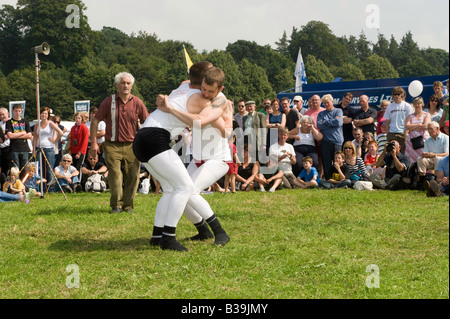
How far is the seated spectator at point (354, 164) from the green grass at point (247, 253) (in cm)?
222

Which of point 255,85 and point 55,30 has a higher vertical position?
point 55,30

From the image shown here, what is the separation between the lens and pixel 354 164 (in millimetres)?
12695

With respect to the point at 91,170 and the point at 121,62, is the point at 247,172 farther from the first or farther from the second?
the point at 121,62

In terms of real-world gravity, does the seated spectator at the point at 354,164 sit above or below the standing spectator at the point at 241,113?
below

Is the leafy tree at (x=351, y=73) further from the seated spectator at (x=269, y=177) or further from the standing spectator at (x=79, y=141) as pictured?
the standing spectator at (x=79, y=141)

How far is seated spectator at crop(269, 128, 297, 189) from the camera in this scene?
13.2m

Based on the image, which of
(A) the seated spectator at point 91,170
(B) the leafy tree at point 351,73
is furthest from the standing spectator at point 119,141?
(B) the leafy tree at point 351,73

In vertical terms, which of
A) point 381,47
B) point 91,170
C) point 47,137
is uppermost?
point 381,47

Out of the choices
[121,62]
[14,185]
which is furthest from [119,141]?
[121,62]

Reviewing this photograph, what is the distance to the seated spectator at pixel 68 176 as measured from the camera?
13.7m

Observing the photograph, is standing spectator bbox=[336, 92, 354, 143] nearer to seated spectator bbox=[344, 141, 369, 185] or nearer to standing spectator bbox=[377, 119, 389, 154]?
standing spectator bbox=[377, 119, 389, 154]

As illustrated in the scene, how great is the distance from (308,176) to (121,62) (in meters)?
90.9

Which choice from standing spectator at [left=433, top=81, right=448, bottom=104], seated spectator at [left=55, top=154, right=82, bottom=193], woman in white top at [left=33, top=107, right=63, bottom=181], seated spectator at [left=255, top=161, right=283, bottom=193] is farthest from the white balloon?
woman in white top at [left=33, top=107, right=63, bottom=181]

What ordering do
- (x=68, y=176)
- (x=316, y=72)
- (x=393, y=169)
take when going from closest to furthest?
(x=393, y=169) → (x=68, y=176) → (x=316, y=72)
